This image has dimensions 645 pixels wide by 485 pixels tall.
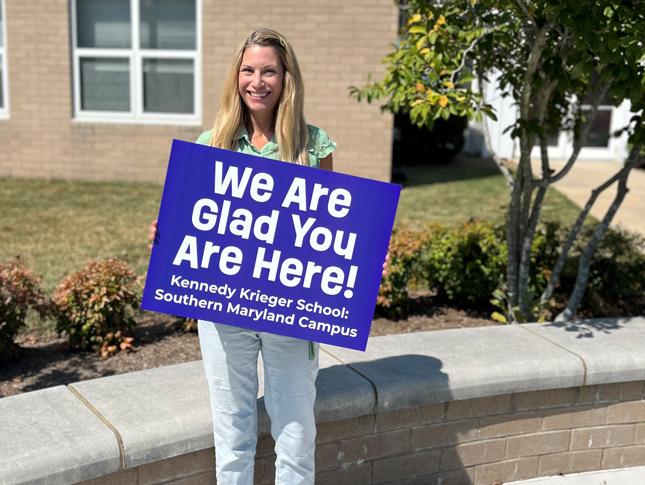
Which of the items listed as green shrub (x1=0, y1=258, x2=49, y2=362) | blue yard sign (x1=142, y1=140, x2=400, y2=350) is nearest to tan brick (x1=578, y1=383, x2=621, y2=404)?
blue yard sign (x1=142, y1=140, x2=400, y2=350)

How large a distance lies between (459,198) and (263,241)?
8.30 metres

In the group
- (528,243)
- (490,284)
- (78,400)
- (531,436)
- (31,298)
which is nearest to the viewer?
(78,400)

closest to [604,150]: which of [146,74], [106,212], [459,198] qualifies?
[459,198]

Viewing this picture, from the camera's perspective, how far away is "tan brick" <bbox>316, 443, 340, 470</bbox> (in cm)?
302

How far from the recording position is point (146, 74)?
1120 cm

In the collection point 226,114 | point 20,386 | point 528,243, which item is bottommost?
point 20,386

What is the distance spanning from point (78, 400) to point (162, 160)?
878cm

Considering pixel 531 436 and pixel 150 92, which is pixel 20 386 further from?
pixel 150 92

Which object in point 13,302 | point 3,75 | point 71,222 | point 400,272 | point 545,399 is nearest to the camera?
point 545,399

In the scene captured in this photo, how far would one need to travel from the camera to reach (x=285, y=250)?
265cm

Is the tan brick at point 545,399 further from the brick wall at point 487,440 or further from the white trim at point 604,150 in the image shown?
the white trim at point 604,150

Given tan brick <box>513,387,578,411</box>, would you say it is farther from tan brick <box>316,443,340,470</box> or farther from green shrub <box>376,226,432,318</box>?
green shrub <box>376,226,432,318</box>

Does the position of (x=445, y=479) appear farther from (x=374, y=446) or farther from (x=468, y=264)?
(x=468, y=264)

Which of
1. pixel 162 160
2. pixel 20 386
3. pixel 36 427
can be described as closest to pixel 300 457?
pixel 36 427
